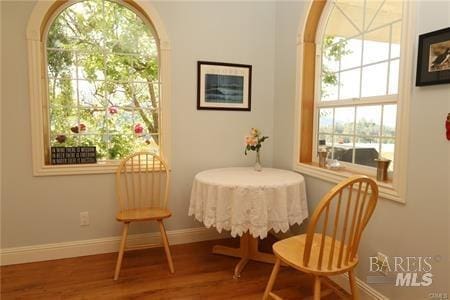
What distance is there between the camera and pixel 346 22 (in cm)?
228

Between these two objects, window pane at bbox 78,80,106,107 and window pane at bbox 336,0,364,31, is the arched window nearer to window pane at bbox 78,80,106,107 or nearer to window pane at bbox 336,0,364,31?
window pane at bbox 336,0,364,31

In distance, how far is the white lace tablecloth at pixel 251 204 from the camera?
2.01m

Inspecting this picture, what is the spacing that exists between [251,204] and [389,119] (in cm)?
107

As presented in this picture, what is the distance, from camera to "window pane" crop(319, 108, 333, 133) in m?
2.50

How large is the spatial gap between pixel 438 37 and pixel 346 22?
954 mm

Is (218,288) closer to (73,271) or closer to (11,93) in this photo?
(73,271)

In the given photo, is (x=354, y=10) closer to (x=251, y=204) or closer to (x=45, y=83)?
(x=251, y=204)

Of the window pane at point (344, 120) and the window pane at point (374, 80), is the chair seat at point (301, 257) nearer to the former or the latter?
the window pane at point (344, 120)

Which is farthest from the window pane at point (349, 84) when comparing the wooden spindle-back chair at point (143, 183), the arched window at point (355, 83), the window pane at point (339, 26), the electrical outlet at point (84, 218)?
the electrical outlet at point (84, 218)

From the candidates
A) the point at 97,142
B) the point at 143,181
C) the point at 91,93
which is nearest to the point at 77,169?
the point at 97,142

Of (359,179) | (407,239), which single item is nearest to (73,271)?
(359,179)

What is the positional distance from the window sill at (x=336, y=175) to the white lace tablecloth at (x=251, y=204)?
211 mm

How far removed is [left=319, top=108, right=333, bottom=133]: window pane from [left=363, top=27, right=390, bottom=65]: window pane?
515 millimetres

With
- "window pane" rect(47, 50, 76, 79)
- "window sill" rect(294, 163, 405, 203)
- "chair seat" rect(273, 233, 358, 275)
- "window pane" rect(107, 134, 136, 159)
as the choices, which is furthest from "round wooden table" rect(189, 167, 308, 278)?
"window pane" rect(47, 50, 76, 79)
